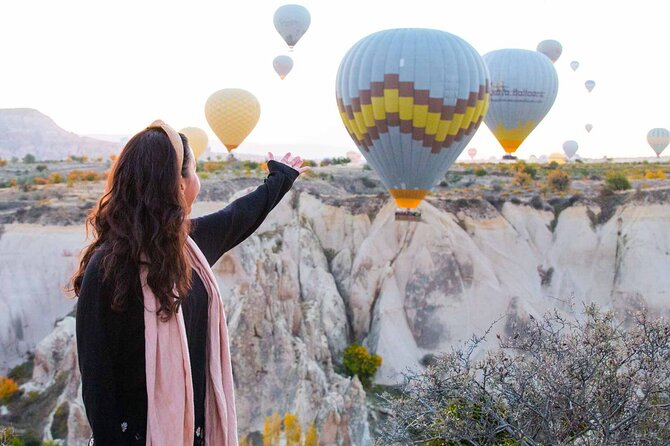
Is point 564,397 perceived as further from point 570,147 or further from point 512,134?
point 570,147

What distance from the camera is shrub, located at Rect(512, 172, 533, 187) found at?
88.2 feet

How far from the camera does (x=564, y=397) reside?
15.3 ft

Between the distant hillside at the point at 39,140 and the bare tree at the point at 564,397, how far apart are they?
321 feet

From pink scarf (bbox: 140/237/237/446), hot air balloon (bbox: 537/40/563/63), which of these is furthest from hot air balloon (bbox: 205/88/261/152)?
pink scarf (bbox: 140/237/237/446)

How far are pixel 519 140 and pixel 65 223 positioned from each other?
1673 centimetres

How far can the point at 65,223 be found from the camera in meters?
20.1

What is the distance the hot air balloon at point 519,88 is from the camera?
2727 cm

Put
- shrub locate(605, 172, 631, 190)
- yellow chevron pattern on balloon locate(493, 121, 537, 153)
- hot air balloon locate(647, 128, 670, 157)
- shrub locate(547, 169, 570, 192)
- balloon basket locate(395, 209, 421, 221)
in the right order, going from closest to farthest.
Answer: balloon basket locate(395, 209, 421, 221) → shrub locate(605, 172, 631, 190) → shrub locate(547, 169, 570, 192) → yellow chevron pattern on balloon locate(493, 121, 537, 153) → hot air balloon locate(647, 128, 670, 157)

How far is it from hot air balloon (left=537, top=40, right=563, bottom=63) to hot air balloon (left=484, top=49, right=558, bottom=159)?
50.9 ft

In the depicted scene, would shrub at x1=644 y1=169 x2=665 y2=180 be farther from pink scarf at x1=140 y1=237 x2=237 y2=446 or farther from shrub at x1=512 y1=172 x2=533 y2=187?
pink scarf at x1=140 y1=237 x2=237 y2=446

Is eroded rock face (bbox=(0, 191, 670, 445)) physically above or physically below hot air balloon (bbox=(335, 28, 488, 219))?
below

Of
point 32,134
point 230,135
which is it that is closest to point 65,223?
point 230,135

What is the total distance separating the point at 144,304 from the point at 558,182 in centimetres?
2554

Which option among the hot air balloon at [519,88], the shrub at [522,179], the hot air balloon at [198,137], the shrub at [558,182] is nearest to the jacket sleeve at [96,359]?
the shrub at [558,182]
